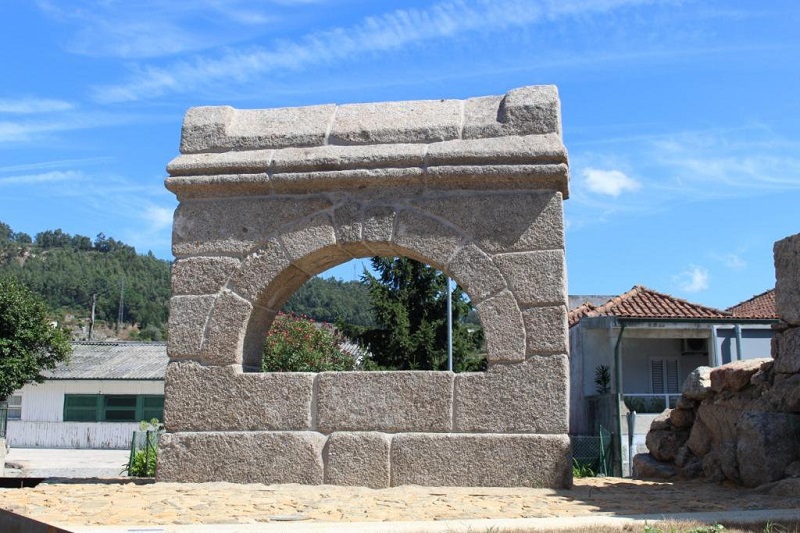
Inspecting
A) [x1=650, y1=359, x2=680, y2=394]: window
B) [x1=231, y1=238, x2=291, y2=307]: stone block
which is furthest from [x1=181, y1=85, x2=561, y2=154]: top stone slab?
[x1=650, y1=359, x2=680, y2=394]: window

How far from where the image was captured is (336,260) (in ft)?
21.9

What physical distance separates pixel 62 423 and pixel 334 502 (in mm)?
27246

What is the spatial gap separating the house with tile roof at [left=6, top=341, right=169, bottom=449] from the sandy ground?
79.0 ft

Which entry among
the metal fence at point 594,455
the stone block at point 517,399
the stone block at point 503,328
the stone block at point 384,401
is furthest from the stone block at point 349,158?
the metal fence at point 594,455

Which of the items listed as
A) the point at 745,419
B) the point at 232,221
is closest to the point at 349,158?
the point at 232,221

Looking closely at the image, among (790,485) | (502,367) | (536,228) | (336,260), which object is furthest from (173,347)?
(790,485)

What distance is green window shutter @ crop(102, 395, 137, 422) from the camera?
29016 millimetres

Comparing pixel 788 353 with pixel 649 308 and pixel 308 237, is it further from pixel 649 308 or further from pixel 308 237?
pixel 649 308

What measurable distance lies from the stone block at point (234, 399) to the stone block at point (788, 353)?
3.69 meters

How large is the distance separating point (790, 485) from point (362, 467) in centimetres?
→ 279

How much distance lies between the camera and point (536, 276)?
19.4 feet

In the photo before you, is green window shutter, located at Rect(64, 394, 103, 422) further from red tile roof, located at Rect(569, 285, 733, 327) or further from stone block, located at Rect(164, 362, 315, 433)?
stone block, located at Rect(164, 362, 315, 433)

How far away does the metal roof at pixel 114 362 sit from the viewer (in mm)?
29328

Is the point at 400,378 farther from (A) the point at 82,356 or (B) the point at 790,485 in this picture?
(A) the point at 82,356
